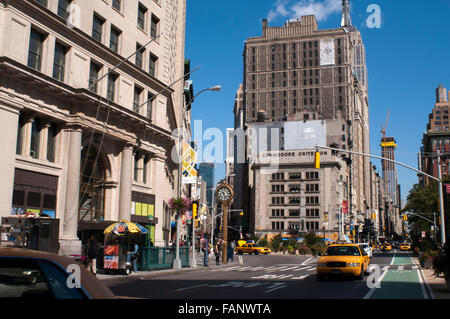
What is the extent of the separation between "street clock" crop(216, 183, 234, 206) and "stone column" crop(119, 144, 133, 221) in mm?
11227

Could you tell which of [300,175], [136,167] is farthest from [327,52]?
[136,167]

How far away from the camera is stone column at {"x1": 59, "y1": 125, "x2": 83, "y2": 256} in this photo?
1053 inches

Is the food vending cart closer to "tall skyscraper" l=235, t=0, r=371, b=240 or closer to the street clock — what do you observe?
the street clock

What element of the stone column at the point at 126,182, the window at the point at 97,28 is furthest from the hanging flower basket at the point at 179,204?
the window at the point at 97,28

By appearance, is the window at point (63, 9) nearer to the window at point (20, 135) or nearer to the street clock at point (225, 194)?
the window at point (20, 135)

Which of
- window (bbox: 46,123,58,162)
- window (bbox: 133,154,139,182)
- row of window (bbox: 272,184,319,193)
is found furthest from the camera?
row of window (bbox: 272,184,319,193)

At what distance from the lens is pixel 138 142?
35.4 metres

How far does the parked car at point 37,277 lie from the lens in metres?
3.53

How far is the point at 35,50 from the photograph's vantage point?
26.1 meters

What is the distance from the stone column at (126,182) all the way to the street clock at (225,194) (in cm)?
1123

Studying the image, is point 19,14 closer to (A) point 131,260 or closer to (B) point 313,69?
(A) point 131,260

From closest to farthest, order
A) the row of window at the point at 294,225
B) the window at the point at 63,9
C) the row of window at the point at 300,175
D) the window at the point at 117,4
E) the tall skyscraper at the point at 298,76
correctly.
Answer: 1. the window at the point at 63,9
2. the window at the point at 117,4
3. the row of window at the point at 294,225
4. the row of window at the point at 300,175
5. the tall skyscraper at the point at 298,76

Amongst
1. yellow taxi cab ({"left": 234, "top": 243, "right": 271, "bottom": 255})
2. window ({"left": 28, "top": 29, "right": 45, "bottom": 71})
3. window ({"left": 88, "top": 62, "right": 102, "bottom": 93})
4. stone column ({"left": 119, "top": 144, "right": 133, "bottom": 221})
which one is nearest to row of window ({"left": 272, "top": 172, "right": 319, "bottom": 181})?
yellow taxi cab ({"left": 234, "top": 243, "right": 271, "bottom": 255})
